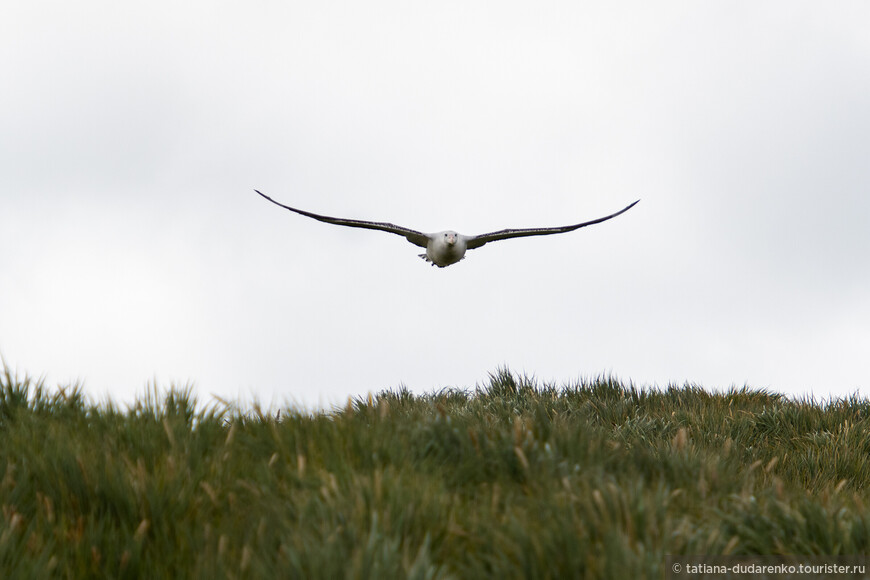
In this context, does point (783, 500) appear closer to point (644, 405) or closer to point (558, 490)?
point (558, 490)

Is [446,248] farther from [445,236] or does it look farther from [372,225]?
[372,225]

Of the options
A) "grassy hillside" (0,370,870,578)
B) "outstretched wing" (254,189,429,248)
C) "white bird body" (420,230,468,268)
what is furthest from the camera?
"white bird body" (420,230,468,268)

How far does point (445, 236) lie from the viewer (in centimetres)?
1457

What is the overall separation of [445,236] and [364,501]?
11.4m

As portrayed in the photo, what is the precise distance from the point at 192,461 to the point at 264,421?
624 mm

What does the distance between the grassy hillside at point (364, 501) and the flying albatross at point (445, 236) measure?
25.4 ft

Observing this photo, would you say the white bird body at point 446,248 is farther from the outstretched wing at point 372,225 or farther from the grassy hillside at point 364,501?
the grassy hillside at point 364,501

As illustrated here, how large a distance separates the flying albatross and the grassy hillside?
25.4 feet

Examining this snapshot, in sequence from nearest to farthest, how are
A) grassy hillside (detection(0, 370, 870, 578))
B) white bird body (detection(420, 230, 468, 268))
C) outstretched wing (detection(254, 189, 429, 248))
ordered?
grassy hillside (detection(0, 370, 870, 578)), outstretched wing (detection(254, 189, 429, 248)), white bird body (detection(420, 230, 468, 268))

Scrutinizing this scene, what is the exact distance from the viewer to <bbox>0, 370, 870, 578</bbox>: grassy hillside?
10.0 ft

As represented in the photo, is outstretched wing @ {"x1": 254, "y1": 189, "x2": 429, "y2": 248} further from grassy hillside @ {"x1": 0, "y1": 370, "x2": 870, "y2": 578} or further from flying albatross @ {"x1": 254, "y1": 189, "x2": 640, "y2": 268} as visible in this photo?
grassy hillside @ {"x1": 0, "y1": 370, "x2": 870, "y2": 578}

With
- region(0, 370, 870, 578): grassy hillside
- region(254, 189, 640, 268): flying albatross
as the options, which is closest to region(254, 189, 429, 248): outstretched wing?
region(254, 189, 640, 268): flying albatross

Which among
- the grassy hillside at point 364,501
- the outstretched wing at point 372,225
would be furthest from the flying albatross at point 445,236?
the grassy hillside at point 364,501

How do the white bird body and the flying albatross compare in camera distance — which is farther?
the white bird body
